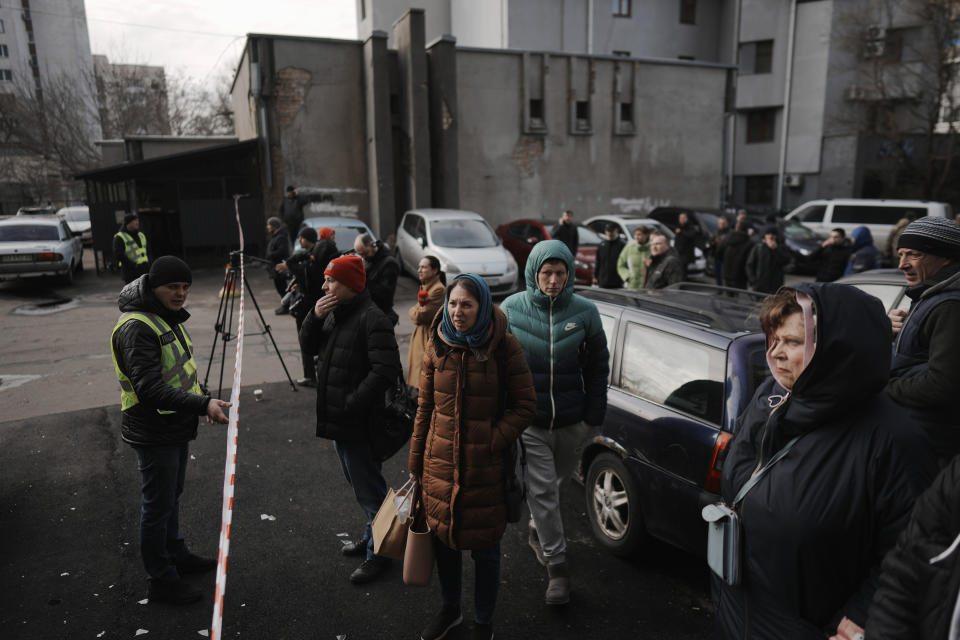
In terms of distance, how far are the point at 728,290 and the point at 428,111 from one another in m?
15.5

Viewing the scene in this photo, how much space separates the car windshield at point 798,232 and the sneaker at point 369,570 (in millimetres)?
16342

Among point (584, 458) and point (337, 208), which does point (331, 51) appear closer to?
point (337, 208)

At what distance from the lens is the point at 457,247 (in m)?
13.8

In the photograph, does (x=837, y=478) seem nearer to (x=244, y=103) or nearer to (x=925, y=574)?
(x=925, y=574)

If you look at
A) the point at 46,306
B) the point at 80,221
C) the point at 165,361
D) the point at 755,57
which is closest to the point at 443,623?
the point at 165,361

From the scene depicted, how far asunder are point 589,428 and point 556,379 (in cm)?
41

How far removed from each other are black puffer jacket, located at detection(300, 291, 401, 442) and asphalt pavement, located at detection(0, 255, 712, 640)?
1.00 meters

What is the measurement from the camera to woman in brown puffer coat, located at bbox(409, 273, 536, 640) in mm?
2900

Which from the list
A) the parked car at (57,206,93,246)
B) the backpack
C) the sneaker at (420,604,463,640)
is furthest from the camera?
the parked car at (57,206,93,246)

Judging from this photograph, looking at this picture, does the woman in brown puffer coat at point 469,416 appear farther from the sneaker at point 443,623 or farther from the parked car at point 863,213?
the parked car at point 863,213

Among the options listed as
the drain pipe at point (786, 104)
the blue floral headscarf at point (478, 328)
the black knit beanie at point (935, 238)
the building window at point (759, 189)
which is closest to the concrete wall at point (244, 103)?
the blue floral headscarf at point (478, 328)

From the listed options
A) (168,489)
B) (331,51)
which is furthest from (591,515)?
(331,51)

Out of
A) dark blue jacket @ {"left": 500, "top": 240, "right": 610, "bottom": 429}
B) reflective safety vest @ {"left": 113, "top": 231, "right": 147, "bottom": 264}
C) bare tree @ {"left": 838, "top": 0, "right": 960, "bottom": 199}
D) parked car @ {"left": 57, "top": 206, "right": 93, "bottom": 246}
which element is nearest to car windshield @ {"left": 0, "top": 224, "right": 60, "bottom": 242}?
reflective safety vest @ {"left": 113, "top": 231, "right": 147, "bottom": 264}

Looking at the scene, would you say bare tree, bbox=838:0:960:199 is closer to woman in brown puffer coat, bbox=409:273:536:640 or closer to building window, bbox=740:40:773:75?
building window, bbox=740:40:773:75
